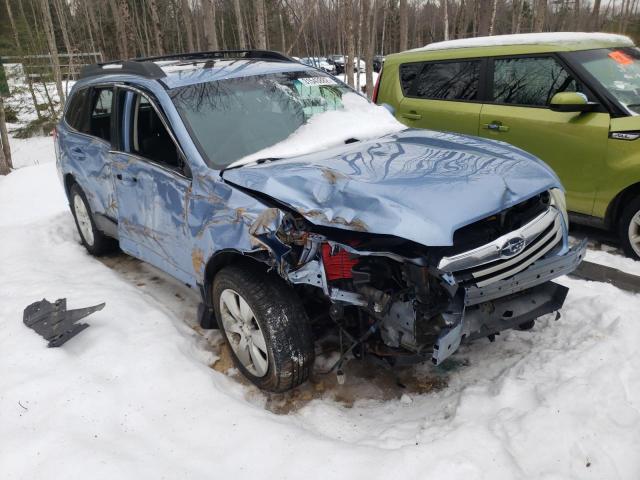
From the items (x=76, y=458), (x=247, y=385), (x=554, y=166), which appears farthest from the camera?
(x=554, y=166)

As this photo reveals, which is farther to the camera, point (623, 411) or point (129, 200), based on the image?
point (129, 200)

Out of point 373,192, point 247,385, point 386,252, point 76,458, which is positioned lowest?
point 247,385

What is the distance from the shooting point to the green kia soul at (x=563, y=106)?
427 centimetres

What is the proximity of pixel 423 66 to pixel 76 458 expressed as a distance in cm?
533

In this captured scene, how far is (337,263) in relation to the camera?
8.14 feet

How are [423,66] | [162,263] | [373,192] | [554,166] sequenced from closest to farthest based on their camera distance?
[373,192] → [162,263] → [554,166] → [423,66]

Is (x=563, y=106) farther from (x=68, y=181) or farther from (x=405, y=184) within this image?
(x=68, y=181)

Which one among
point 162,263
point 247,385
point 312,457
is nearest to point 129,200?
point 162,263

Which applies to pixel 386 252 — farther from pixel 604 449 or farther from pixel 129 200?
pixel 129 200

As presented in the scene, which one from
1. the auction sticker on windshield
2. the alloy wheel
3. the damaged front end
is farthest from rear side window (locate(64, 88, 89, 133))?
the damaged front end

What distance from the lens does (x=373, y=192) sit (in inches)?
97.1

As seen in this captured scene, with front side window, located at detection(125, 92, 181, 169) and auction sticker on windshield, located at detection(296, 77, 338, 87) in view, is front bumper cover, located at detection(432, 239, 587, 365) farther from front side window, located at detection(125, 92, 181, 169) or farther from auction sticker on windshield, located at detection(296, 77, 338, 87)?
auction sticker on windshield, located at detection(296, 77, 338, 87)

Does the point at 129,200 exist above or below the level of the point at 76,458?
above

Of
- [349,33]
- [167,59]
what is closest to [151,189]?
[167,59]
